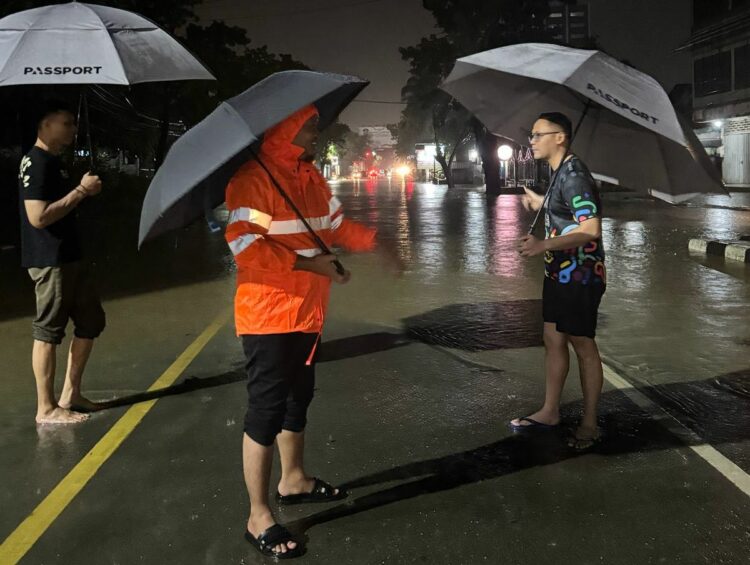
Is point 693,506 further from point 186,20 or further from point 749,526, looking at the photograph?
point 186,20

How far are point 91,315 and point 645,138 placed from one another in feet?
11.8

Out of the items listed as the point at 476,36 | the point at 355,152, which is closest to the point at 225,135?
the point at 476,36

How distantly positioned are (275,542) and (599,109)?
3154mm

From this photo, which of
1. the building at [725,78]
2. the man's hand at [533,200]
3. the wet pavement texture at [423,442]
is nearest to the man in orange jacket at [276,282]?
the wet pavement texture at [423,442]

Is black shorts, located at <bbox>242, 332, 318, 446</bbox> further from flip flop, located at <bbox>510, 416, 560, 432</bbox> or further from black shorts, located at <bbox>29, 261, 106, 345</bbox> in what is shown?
black shorts, located at <bbox>29, 261, 106, 345</bbox>

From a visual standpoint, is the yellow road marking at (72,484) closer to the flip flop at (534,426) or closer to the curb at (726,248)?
the flip flop at (534,426)

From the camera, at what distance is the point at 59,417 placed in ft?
15.5

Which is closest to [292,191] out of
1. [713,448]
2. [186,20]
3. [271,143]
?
[271,143]

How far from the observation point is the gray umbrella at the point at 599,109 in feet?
11.9

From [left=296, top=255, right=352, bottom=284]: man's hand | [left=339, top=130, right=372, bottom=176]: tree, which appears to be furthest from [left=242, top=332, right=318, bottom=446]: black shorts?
[left=339, top=130, right=372, bottom=176]: tree

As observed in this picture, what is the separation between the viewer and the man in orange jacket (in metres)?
2.89

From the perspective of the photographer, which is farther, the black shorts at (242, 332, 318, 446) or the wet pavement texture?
the wet pavement texture

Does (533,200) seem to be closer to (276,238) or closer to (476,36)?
(276,238)

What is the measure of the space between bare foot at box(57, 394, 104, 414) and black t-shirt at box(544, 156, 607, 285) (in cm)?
311
